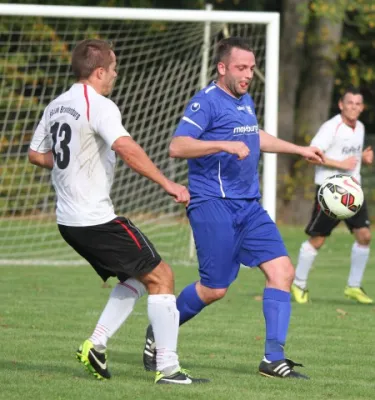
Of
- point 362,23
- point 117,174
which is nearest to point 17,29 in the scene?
point 117,174

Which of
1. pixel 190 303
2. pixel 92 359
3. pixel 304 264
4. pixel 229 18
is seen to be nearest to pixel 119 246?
pixel 92 359

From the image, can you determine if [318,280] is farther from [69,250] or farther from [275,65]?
[69,250]

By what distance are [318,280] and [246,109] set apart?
693 centimetres

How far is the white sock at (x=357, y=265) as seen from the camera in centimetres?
1162

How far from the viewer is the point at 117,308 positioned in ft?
22.4

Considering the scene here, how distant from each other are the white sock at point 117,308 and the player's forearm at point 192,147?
0.80 metres

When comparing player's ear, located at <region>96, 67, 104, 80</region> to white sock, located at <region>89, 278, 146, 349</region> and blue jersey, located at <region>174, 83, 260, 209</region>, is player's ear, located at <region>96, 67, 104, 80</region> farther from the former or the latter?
white sock, located at <region>89, 278, 146, 349</region>

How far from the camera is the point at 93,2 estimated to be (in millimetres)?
25438

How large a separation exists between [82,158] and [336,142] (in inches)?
202

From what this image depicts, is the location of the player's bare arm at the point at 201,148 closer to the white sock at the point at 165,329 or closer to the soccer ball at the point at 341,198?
the white sock at the point at 165,329

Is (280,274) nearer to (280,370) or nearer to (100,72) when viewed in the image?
(280,370)

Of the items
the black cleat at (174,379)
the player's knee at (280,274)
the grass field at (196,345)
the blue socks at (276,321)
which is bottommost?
the grass field at (196,345)

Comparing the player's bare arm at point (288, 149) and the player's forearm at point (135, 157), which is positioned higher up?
the player's bare arm at point (288, 149)

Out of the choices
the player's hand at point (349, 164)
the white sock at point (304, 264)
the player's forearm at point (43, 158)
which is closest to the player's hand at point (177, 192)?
the player's forearm at point (43, 158)
